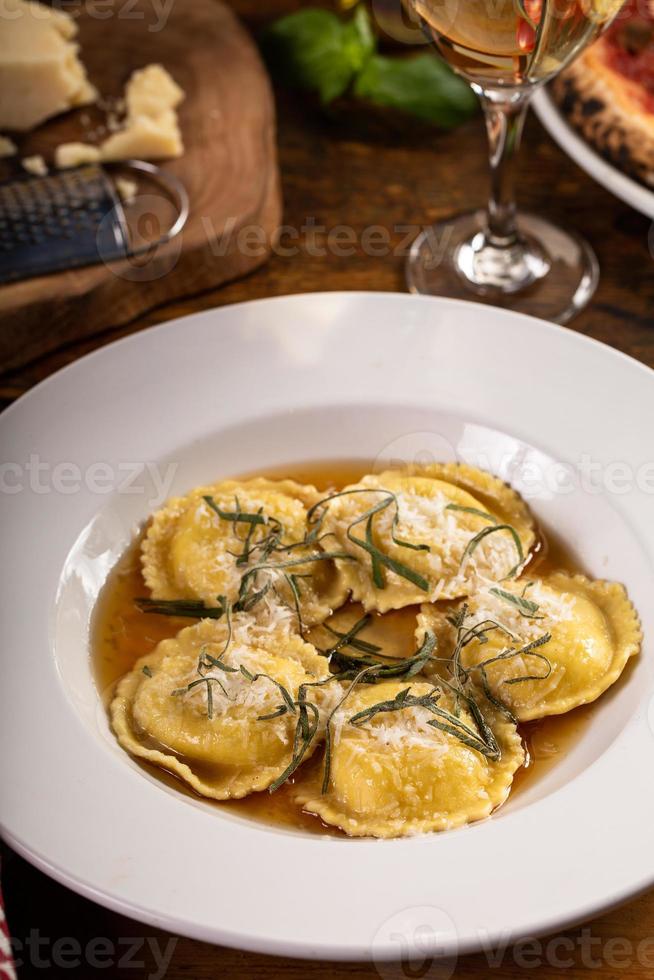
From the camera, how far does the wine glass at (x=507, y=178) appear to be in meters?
2.88

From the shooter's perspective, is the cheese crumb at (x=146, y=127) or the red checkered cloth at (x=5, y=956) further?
the cheese crumb at (x=146, y=127)

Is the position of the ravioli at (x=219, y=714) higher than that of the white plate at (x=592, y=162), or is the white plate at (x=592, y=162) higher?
the white plate at (x=592, y=162)

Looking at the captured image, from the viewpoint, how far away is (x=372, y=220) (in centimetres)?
409

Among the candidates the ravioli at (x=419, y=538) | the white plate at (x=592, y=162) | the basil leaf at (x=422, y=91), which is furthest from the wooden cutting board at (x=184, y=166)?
the ravioli at (x=419, y=538)

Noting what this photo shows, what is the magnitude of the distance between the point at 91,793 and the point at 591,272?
2.54 metres

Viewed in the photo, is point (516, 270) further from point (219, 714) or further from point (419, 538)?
point (219, 714)

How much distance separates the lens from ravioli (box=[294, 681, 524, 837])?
2352mm

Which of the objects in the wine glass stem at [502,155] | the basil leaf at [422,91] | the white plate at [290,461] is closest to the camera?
the white plate at [290,461]

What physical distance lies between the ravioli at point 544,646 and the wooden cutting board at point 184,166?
164 cm

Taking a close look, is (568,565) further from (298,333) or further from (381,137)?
(381,137)

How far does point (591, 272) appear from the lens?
384 cm

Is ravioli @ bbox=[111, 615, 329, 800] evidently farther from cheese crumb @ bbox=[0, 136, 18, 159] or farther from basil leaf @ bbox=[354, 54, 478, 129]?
basil leaf @ bbox=[354, 54, 478, 129]

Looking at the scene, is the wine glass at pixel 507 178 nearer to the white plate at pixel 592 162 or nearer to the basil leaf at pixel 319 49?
the white plate at pixel 592 162

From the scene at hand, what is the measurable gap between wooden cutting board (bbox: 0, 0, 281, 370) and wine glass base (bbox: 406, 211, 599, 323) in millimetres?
575
